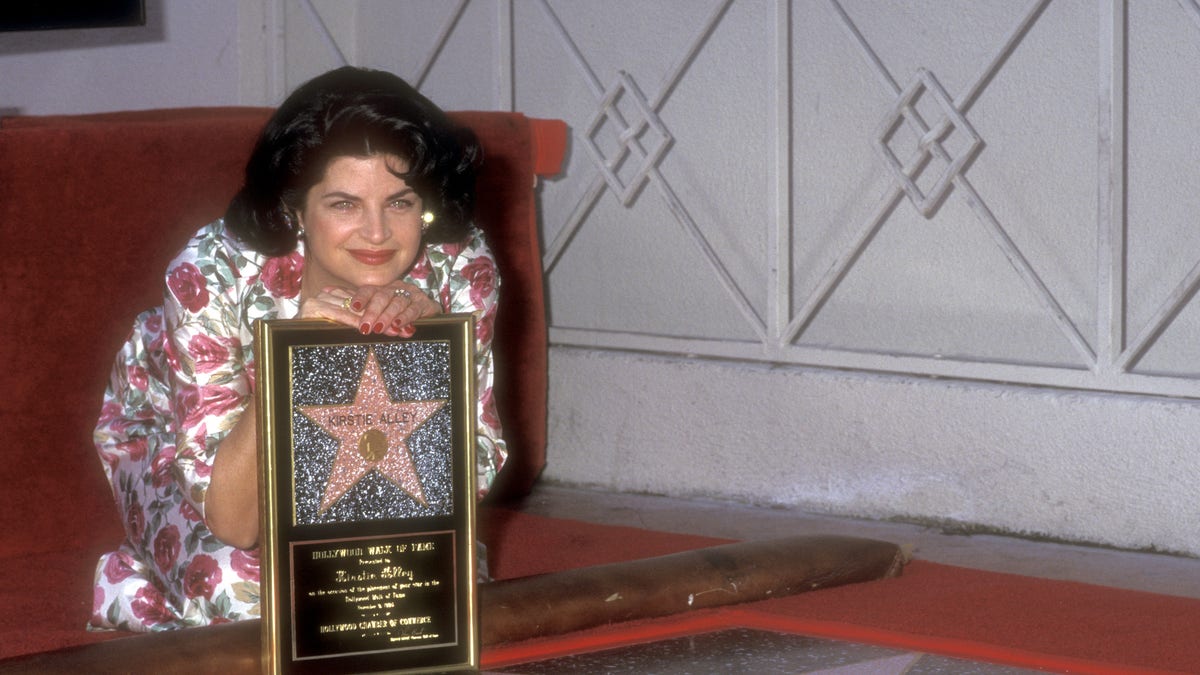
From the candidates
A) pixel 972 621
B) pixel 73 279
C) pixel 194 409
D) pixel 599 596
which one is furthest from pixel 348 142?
pixel 972 621

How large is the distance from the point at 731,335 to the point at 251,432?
67.4 inches

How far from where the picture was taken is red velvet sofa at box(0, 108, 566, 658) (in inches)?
94.5

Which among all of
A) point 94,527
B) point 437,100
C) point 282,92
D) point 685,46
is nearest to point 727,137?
point 685,46

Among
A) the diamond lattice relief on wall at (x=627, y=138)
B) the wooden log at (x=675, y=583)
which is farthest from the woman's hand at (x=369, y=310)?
the diamond lattice relief on wall at (x=627, y=138)

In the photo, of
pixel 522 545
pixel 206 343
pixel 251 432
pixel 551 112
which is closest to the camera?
pixel 251 432

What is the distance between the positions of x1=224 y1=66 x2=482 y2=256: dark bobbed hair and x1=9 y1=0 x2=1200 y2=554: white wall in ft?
4.36

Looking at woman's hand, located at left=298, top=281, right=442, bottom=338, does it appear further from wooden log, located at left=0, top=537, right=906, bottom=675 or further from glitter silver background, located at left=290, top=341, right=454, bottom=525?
wooden log, located at left=0, top=537, right=906, bottom=675

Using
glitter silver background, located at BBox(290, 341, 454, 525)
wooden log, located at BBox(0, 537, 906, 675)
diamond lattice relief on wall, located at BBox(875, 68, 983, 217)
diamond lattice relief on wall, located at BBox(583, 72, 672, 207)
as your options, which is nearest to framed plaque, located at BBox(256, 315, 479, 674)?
glitter silver background, located at BBox(290, 341, 454, 525)

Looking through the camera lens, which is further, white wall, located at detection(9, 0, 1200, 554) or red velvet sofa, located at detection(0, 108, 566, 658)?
white wall, located at detection(9, 0, 1200, 554)

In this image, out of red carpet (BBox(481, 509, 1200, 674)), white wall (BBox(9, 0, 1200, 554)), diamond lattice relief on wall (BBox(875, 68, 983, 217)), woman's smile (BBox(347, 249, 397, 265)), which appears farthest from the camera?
diamond lattice relief on wall (BBox(875, 68, 983, 217))

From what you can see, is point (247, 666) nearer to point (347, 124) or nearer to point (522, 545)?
point (347, 124)

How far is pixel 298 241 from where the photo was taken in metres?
1.91

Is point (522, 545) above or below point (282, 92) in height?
below

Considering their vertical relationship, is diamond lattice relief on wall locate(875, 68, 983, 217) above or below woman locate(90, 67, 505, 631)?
above
